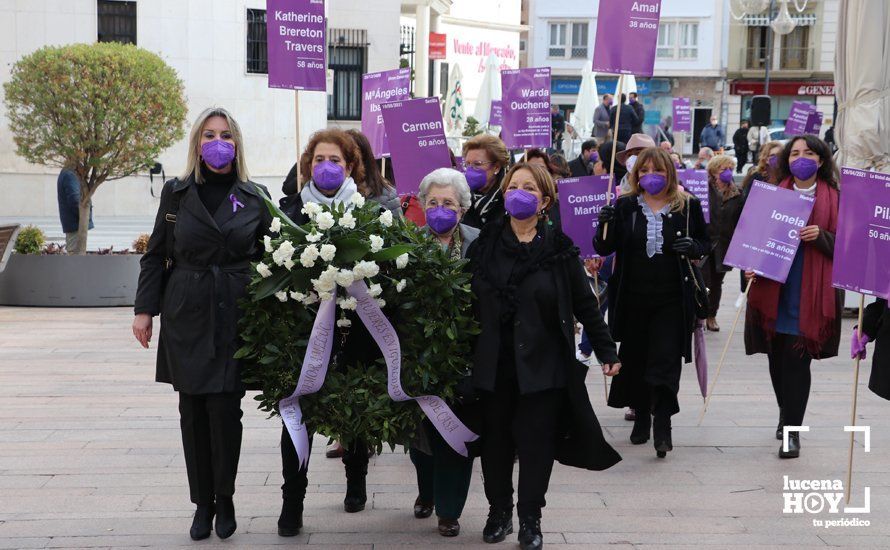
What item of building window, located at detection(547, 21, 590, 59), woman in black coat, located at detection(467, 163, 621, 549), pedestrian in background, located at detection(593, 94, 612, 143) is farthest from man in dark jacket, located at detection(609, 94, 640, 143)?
building window, located at detection(547, 21, 590, 59)

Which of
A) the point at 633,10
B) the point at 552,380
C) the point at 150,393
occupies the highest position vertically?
the point at 633,10

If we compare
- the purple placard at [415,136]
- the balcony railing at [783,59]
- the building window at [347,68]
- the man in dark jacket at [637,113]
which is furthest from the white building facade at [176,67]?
the balcony railing at [783,59]

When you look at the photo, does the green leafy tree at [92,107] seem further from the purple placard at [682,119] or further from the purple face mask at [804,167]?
the purple placard at [682,119]

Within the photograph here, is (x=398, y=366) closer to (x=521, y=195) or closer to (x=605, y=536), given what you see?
(x=521, y=195)

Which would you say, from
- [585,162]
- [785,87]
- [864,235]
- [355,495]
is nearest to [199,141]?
[355,495]

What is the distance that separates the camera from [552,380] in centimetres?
540

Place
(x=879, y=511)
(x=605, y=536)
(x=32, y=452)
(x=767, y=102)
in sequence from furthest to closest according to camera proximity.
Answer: (x=767, y=102)
(x=32, y=452)
(x=879, y=511)
(x=605, y=536)

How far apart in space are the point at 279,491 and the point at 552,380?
1.78m

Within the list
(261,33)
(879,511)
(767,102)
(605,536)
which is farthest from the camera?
(767,102)

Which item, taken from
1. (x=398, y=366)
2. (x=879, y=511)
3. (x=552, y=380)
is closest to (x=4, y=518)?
(x=398, y=366)

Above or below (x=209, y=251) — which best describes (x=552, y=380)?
below

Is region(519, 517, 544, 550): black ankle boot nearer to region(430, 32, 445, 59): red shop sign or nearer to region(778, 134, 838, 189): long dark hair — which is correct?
region(778, 134, 838, 189): long dark hair

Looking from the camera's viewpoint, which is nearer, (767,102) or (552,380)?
(552,380)

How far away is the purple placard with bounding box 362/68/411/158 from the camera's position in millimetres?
10766
